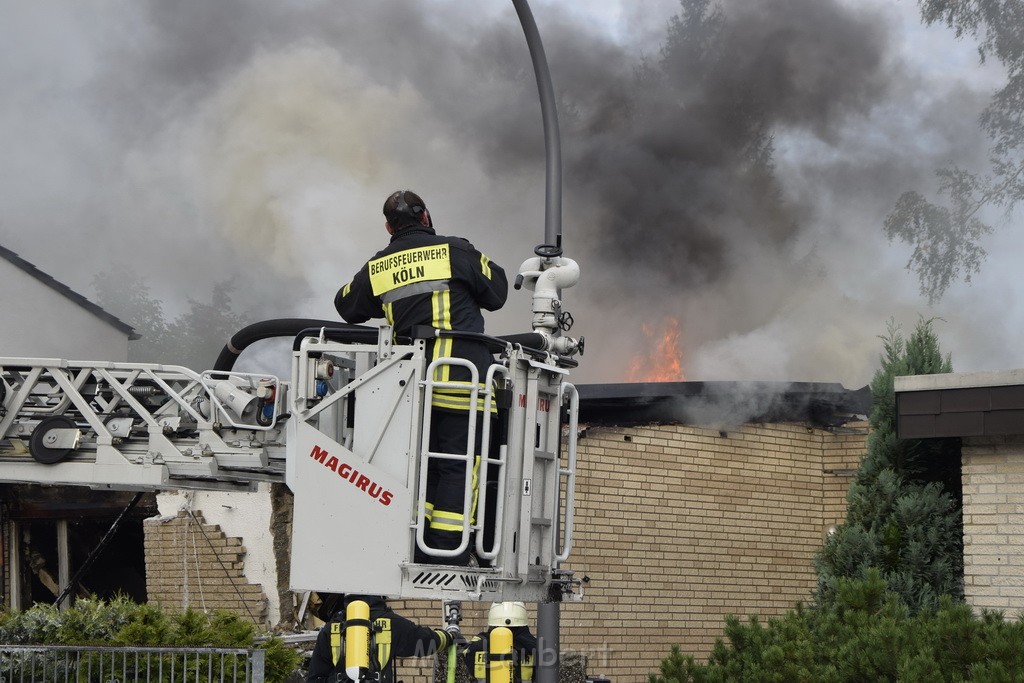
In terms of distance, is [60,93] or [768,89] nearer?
[768,89]

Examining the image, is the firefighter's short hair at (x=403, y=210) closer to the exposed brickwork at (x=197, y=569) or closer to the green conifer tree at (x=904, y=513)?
the green conifer tree at (x=904, y=513)

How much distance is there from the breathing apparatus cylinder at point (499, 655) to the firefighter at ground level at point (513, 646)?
5 cm

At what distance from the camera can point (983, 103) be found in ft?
52.0

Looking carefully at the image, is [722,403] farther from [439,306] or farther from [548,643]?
[439,306]

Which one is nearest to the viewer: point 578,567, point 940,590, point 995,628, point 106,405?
point 106,405

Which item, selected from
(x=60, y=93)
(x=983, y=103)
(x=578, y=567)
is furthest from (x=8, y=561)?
(x=983, y=103)

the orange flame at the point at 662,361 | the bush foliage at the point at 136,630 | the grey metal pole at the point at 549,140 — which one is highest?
the grey metal pole at the point at 549,140

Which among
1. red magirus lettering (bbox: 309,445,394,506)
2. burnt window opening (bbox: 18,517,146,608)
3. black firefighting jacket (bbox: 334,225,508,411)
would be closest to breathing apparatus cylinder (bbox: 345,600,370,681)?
red magirus lettering (bbox: 309,445,394,506)

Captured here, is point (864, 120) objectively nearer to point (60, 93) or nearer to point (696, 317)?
point (696, 317)

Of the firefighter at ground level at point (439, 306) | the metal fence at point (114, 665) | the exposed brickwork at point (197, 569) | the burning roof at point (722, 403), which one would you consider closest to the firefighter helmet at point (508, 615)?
the firefighter at ground level at point (439, 306)

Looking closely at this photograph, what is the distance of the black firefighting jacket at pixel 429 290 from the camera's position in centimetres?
603

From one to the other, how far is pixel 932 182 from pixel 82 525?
10.3 metres

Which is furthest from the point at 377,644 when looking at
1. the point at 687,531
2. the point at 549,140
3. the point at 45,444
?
the point at 687,531

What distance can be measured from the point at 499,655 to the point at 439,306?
5.47 feet
